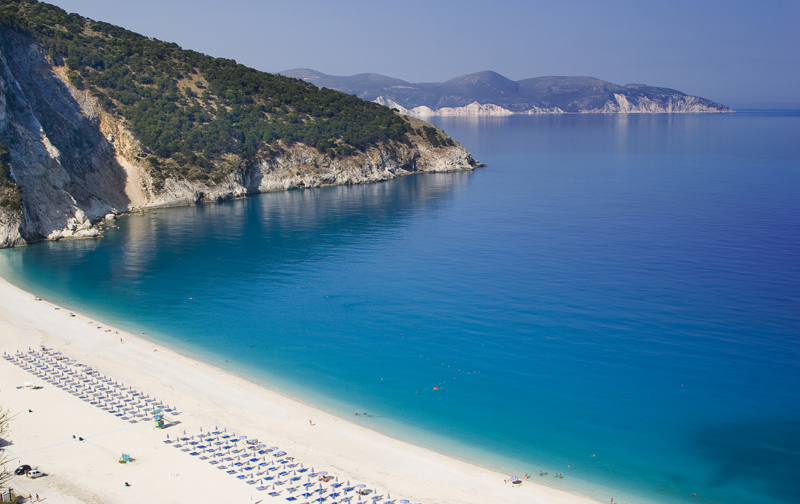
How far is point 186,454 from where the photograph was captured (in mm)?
31969

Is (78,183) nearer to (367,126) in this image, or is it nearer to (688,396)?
(367,126)

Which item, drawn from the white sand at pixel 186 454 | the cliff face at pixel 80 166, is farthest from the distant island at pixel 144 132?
the white sand at pixel 186 454

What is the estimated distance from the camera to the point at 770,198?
326 ft

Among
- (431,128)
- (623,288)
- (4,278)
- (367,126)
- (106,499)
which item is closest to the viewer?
(106,499)

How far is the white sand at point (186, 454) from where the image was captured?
28.7m

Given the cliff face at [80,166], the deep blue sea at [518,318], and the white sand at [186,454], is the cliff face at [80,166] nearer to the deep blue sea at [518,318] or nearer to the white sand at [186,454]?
the deep blue sea at [518,318]

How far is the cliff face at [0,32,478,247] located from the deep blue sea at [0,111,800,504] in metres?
5.94

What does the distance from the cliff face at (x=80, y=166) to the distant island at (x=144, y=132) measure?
0.73 feet

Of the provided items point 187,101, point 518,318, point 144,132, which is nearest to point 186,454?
point 518,318

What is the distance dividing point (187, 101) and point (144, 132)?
19.6 metres

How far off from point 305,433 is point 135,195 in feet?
285

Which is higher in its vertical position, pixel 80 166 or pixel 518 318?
pixel 80 166

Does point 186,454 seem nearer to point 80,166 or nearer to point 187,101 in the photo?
point 80,166

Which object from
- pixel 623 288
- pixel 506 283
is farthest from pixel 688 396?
pixel 506 283
